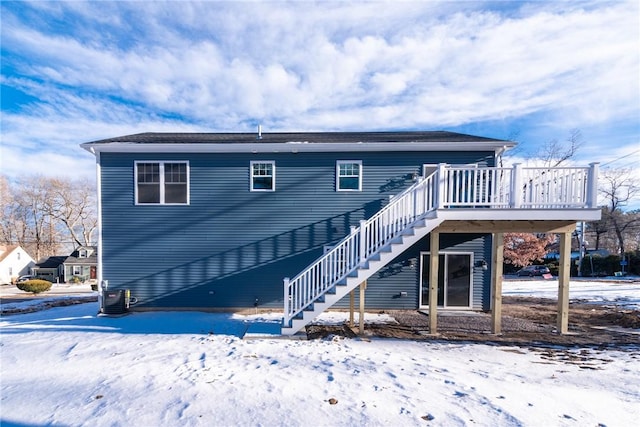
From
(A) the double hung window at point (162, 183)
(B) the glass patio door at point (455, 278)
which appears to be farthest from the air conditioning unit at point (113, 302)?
(B) the glass patio door at point (455, 278)

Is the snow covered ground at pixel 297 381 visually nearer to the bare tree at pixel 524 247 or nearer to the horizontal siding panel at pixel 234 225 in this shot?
the horizontal siding panel at pixel 234 225

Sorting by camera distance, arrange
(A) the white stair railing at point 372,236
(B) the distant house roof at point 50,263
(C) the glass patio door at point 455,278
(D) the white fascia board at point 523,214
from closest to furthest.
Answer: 1. (D) the white fascia board at point 523,214
2. (A) the white stair railing at point 372,236
3. (C) the glass patio door at point 455,278
4. (B) the distant house roof at point 50,263

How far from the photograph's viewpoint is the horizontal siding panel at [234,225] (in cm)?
837

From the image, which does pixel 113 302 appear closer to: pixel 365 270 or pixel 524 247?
pixel 365 270

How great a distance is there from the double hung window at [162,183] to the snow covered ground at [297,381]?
12.5 ft

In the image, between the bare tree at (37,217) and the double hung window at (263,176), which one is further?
the bare tree at (37,217)

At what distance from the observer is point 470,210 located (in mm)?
6137

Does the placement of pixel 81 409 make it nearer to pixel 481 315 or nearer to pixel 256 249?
pixel 256 249

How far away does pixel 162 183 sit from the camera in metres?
8.46

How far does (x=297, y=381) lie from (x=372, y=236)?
334 centimetres

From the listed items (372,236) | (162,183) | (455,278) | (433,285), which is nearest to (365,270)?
(372,236)

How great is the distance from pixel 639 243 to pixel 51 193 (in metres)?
85.4

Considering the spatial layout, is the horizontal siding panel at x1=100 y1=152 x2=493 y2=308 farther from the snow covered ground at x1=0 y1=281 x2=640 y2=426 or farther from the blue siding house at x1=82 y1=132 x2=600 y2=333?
the snow covered ground at x1=0 y1=281 x2=640 y2=426

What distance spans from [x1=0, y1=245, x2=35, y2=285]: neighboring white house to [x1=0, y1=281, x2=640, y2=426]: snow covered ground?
3843 cm
